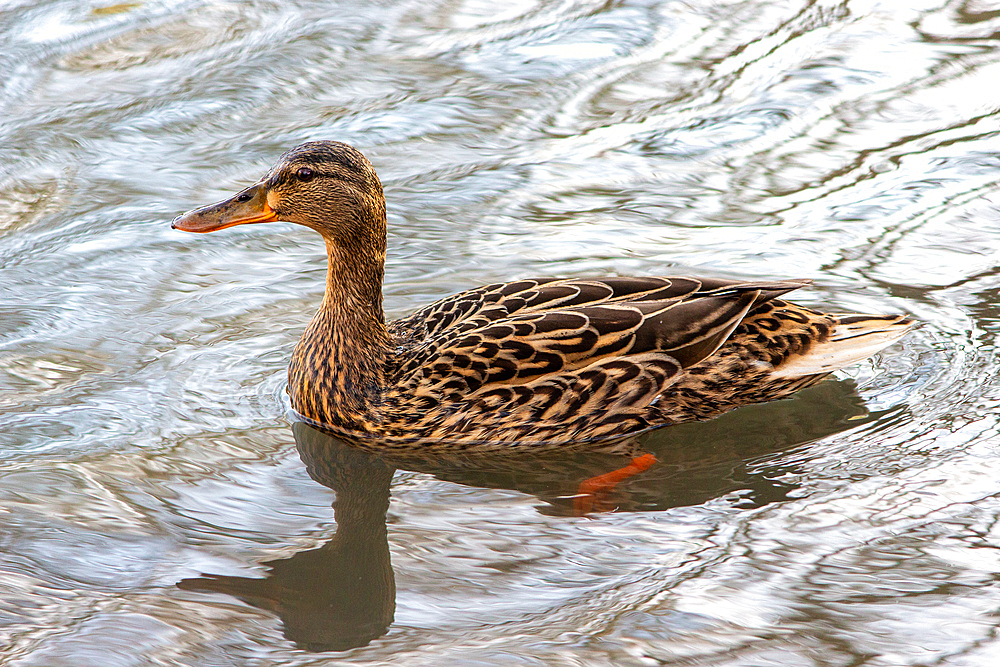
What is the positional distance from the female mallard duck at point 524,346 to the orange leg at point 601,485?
26 centimetres

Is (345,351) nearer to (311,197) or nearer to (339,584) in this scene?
(311,197)

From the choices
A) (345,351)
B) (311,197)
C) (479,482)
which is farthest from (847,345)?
(311,197)

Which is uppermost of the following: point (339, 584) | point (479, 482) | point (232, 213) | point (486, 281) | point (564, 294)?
point (232, 213)

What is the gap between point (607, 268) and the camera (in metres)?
7.13

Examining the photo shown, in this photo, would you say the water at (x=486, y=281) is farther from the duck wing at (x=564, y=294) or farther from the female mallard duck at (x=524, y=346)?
the duck wing at (x=564, y=294)

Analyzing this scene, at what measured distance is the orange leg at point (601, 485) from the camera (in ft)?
17.3

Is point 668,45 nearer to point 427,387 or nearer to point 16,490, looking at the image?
point 427,387

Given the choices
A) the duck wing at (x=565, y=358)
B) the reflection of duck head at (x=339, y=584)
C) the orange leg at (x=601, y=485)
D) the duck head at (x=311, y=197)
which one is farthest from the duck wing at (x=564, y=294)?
the reflection of duck head at (x=339, y=584)

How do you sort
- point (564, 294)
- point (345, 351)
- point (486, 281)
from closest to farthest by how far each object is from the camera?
point (564, 294), point (345, 351), point (486, 281)

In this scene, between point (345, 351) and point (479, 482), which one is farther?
point (345, 351)

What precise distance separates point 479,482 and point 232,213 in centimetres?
179

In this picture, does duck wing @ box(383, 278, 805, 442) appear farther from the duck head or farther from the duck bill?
the duck bill

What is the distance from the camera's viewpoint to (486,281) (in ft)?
23.2

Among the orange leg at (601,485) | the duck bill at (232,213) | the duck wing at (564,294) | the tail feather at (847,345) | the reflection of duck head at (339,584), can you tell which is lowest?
the reflection of duck head at (339,584)
